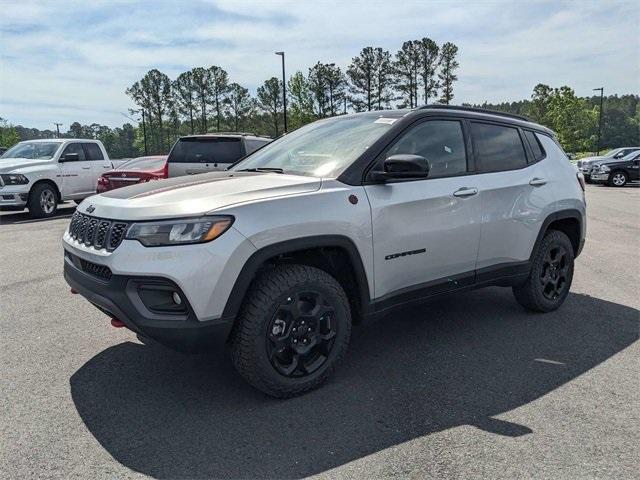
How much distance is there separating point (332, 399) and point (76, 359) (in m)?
1.92

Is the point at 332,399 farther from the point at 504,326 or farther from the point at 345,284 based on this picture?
the point at 504,326

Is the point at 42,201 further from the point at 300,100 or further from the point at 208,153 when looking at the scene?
the point at 300,100

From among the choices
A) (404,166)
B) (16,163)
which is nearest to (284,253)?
(404,166)

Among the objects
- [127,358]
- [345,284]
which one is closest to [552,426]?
[345,284]

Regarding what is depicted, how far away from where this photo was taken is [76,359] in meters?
3.75

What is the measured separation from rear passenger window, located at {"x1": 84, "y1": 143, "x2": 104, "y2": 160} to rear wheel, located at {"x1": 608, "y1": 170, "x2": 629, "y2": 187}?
777 inches

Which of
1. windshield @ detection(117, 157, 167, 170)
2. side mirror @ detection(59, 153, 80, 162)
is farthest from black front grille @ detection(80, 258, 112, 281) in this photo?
side mirror @ detection(59, 153, 80, 162)

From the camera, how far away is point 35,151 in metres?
12.6

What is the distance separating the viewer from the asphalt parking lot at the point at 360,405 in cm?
254

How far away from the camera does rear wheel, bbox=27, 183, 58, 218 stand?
11.7m

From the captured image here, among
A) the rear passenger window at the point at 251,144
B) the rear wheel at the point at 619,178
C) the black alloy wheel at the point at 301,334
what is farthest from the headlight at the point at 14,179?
the rear wheel at the point at 619,178

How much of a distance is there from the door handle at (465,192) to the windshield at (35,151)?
11354 millimetres

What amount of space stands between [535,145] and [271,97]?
2560 inches

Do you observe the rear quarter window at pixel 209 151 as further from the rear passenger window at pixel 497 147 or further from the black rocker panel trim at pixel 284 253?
the black rocker panel trim at pixel 284 253
